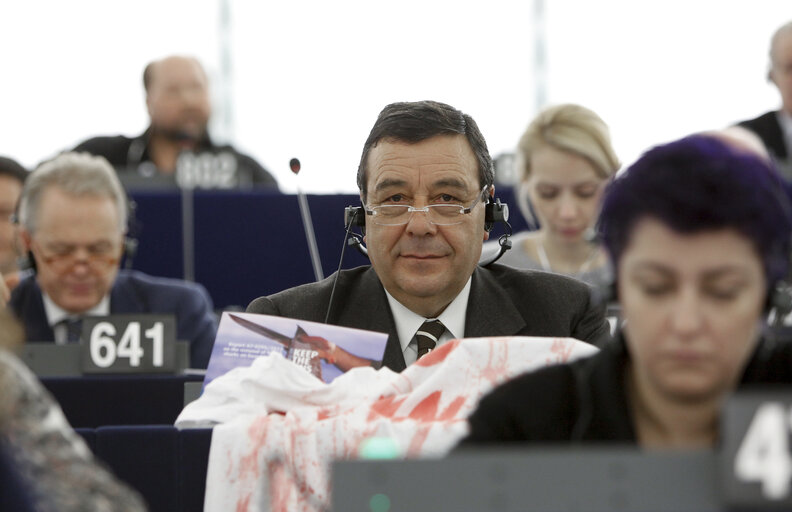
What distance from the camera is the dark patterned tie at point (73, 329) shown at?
3.54m

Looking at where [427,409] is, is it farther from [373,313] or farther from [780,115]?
[780,115]

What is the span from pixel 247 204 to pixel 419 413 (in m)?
2.97

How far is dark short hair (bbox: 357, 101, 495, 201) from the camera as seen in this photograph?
2.75 m

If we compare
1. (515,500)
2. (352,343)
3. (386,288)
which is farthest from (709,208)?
(386,288)

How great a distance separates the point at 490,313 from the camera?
2682mm

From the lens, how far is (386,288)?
8.95 ft

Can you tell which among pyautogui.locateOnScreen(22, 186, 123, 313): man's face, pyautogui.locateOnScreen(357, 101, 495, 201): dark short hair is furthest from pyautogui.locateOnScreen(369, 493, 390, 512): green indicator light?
pyautogui.locateOnScreen(22, 186, 123, 313): man's face

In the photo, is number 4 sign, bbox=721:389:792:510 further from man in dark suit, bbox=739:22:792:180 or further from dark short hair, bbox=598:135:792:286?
man in dark suit, bbox=739:22:792:180

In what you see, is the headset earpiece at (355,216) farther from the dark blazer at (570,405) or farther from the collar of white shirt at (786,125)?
the collar of white shirt at (786,125)

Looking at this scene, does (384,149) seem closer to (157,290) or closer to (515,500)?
(157,290)

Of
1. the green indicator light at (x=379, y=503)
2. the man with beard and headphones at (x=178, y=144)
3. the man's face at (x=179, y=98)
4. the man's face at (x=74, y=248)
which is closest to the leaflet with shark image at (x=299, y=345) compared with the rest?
the green indicator light at (x=379, y=503)

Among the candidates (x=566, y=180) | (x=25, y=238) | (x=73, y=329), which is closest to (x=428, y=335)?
(x=73, y=329)

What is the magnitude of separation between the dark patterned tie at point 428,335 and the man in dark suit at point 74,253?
1135 mm

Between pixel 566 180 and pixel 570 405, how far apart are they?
2457 mm
